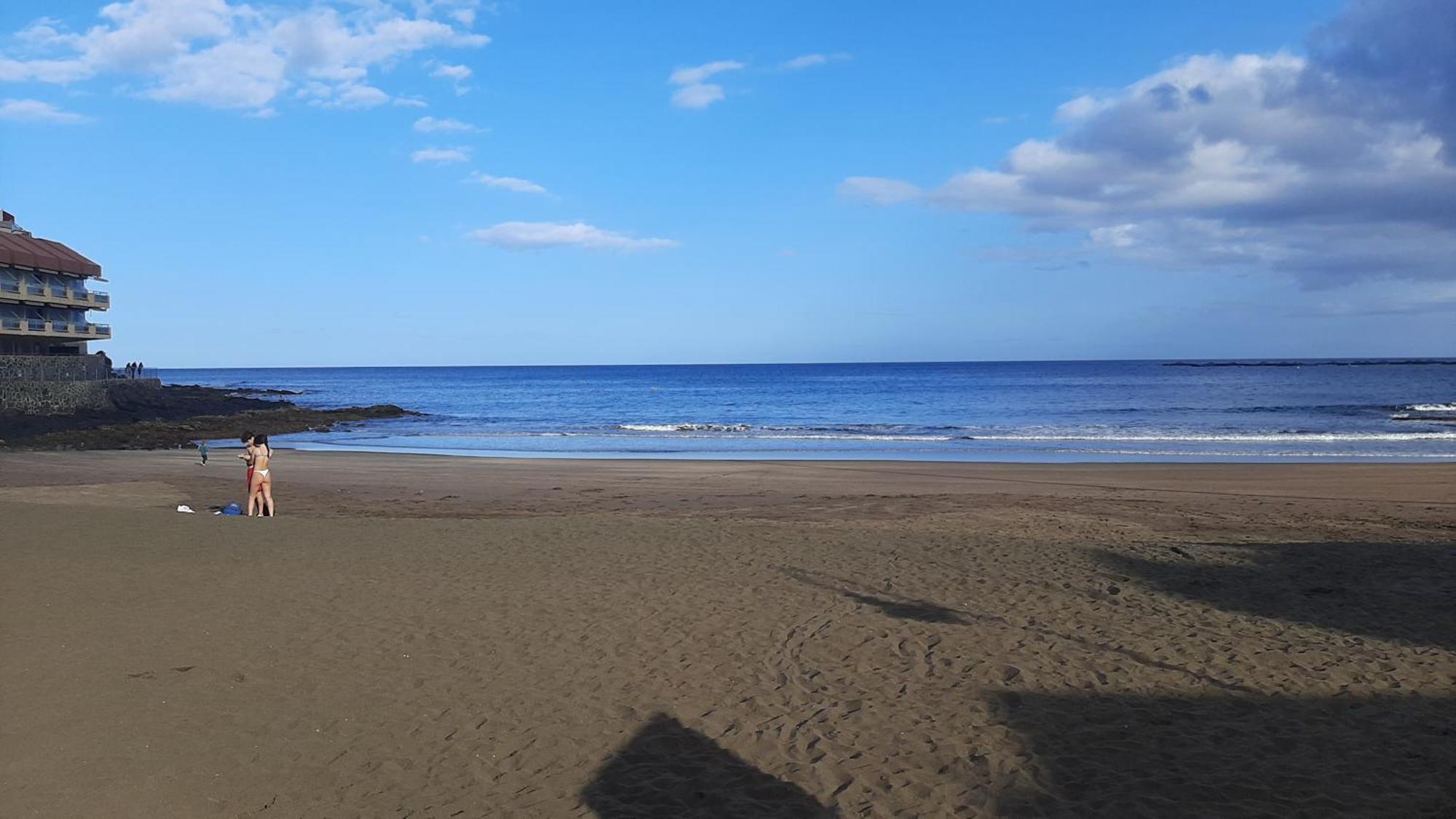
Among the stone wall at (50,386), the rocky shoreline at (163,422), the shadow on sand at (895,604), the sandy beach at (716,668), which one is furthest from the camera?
the stone wall at (50,386)

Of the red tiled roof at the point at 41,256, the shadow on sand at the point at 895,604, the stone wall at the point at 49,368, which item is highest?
the red tiled roof at the point at 41,256

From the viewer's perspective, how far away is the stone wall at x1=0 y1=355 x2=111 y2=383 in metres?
36.1

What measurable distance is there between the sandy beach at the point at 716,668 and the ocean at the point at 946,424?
15.1 meters

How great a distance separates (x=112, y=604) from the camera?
8320 millimetres

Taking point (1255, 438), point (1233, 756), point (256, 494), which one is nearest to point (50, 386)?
point (256, 494)

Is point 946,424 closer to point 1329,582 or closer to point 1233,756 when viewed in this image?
point 1329,582

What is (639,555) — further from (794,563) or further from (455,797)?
(455,797)

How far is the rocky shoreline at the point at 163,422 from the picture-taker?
98.0 feet

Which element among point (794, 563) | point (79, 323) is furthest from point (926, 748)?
point (79, 323)

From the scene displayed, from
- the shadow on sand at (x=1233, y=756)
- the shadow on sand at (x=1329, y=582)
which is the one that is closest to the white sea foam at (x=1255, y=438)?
the shadow on sand at (x=1329, y=582)

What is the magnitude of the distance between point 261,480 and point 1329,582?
540 inches

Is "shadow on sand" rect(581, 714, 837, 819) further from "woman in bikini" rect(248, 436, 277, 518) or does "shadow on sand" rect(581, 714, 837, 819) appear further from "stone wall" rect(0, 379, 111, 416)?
"stone wall" rect(0, 379, 111, 416)

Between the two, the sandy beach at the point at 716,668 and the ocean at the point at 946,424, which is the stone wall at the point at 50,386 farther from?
the sandy beach at the point at 716,668

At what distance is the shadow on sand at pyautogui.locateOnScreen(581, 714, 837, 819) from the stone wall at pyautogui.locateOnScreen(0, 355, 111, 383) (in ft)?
134
